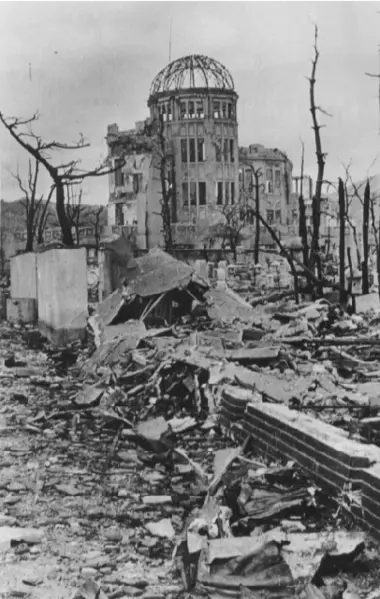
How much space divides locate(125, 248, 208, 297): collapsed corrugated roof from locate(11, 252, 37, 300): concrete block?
3.29 metres

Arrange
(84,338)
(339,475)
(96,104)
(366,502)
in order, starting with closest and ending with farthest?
(366,502) < (339,475) < (84,338) < (96,104)

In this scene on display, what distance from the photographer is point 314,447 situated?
431 cm

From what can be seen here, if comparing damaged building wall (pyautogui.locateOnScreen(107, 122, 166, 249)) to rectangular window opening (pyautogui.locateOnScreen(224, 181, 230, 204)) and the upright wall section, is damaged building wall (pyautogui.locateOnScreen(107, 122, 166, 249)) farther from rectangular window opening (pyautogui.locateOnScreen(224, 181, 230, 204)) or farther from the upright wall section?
the upright wall section

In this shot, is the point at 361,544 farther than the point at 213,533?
No

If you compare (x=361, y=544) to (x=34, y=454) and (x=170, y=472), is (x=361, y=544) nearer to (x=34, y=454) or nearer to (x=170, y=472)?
(x=170, y=472)

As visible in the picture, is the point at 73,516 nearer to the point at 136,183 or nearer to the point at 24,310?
the point at 24,310

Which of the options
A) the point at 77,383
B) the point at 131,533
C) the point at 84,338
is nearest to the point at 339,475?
the point at 131,533

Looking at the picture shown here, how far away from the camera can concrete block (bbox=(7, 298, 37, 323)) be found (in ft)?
Result: 49.9

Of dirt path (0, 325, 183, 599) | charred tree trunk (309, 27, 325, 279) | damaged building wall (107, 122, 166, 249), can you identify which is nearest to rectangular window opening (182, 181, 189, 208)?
damaged building wall (107, 122, 166, 249)

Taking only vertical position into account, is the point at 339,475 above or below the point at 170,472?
above

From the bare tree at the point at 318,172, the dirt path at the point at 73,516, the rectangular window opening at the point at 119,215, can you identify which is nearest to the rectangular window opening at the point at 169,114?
the rectangular window opening at the point at 119,215

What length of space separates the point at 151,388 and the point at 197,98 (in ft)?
156

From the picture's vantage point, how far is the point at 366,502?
3.58m

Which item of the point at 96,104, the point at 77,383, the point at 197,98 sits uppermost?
the point at 197,98
